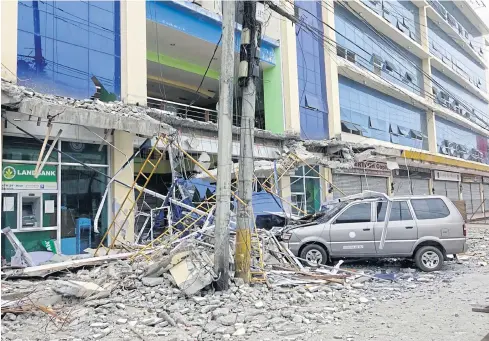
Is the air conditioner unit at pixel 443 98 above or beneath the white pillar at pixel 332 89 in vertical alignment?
above

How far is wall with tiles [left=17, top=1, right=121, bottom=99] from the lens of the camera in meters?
10.5

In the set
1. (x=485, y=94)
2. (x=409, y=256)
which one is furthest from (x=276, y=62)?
(x=485, y=94)

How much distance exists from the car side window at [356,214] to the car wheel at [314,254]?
0.80 meters

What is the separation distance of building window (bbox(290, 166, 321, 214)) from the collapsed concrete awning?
900 cm

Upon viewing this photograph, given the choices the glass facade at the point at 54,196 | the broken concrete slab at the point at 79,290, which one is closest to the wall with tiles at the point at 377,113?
the glass facade at the point at 54,196

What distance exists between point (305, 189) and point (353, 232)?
9.55 m

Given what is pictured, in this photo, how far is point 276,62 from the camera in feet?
61.8

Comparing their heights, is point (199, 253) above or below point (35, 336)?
above

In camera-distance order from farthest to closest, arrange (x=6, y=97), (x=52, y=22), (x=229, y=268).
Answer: (x=52, y=22)
(x=6, y=97)
(x=229, y=268)

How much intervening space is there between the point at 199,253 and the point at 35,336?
3164 mm

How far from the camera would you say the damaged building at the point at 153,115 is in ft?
33.4

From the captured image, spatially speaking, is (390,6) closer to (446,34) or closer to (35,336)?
(446,34)

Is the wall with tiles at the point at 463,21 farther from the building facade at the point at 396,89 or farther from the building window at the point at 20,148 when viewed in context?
the building window at the point at 20,148

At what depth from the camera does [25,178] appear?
1020 cm
